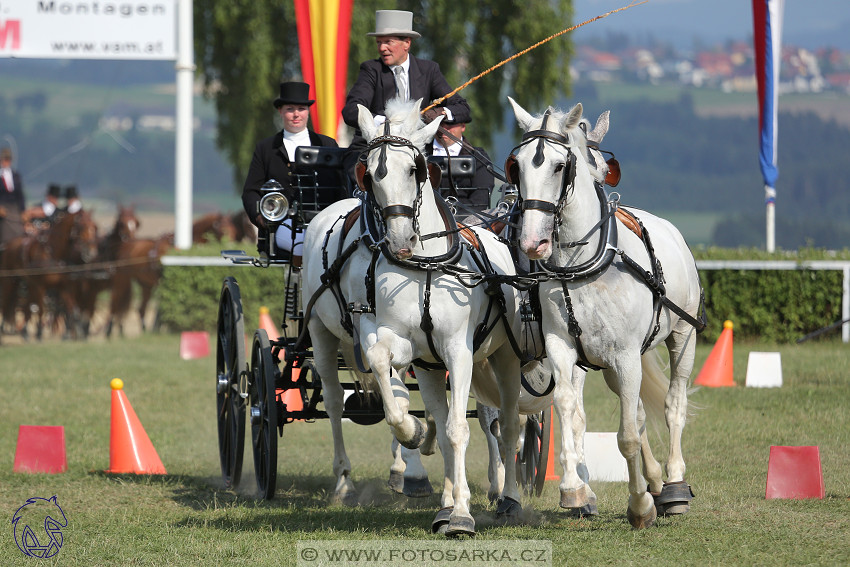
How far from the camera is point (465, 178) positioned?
6.91 metres

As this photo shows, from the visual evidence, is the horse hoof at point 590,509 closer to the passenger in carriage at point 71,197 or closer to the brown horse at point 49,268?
the brown horse at point 49,268

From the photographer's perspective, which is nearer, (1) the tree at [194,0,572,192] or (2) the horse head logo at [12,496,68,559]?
(2) the horse head logo at [12,496,68,559]

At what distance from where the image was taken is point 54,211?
1964cm

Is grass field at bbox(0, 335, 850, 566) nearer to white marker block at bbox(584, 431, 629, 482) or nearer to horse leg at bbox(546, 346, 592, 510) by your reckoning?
white marker block at bbox(584, 431, 629, 482)

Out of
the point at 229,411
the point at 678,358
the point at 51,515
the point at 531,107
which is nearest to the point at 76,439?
the point at 229,411

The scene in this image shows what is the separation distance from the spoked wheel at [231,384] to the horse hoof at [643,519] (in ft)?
9.47

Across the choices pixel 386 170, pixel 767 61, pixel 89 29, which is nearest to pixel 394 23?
pixel 386 170

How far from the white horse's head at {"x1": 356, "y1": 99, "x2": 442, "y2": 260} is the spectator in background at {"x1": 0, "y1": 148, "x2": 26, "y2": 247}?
1390 centimetres

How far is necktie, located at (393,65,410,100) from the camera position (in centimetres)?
725

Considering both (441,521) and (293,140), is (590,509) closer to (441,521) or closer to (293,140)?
(441,521)

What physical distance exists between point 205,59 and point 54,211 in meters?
4.87

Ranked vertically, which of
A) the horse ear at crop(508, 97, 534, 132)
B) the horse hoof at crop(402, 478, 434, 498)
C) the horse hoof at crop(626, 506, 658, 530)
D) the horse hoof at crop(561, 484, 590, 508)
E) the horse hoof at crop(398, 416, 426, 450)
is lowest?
the horse hoof at crop(402, 478, 434, 498)

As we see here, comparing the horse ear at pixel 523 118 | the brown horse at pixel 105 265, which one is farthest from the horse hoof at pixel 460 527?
the brown horse at pixel 105 265

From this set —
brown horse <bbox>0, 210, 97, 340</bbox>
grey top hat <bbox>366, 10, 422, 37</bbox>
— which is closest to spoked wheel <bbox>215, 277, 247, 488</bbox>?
grey top hat <bbox>366, 10, 422, 37</bbox>
